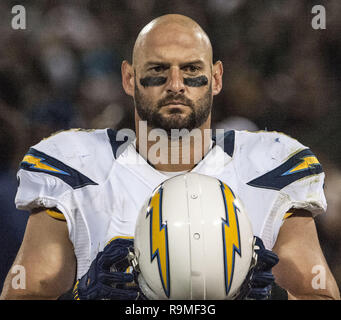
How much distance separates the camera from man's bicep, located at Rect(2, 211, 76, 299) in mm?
2006

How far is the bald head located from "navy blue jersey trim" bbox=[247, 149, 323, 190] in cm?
47

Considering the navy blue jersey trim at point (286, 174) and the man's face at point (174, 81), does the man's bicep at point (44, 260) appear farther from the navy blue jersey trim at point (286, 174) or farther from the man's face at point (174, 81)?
the navy blue jersey trim at point (286, 174)

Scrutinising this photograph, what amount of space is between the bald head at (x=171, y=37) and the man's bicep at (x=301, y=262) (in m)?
0.68

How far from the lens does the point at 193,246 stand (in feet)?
4.98

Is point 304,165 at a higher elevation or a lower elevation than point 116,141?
lower

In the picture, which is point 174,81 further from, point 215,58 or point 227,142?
point 215,58

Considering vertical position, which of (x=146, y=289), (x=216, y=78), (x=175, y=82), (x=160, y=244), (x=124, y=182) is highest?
(x=216, y=78)

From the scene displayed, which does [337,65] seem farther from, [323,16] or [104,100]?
[104,100]

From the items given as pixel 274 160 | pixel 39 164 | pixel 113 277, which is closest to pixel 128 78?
pixel 39 164

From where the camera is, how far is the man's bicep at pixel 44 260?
2.01 metres

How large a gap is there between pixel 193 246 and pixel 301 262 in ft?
2.23

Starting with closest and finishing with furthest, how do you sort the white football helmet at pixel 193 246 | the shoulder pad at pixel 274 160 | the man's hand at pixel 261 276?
the white football helmet at pixel 193 246
the man's hand at pixel 261 276
the shoulder pad at pixel 274 160

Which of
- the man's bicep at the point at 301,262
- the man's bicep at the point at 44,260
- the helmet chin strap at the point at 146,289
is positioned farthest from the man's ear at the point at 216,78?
the helmet chin strap at the point at 146,289

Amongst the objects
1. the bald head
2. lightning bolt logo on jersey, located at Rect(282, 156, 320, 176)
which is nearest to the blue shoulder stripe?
the bald head
